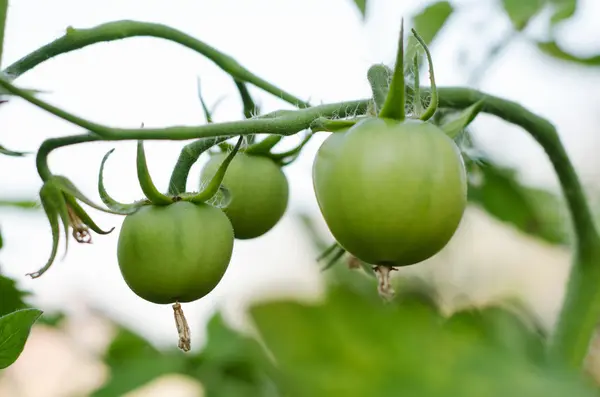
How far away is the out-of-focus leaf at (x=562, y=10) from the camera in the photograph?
1.53 m

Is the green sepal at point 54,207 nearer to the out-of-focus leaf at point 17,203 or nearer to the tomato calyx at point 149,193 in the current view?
the tomato calyx at point 149,193

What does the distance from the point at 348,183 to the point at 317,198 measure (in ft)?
0.17

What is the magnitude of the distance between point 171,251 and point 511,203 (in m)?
0.91

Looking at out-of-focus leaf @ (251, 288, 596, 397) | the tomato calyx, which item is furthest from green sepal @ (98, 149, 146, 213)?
out-of-focus leaf @ (251, 288, 596, 397)

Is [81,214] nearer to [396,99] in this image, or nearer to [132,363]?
[396,99]

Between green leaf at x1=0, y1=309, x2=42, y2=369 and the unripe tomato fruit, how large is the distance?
0.97 ft

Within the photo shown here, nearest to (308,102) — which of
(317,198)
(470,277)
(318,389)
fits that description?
(317,198)

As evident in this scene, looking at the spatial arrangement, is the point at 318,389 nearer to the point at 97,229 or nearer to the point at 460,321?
the point at 97,229

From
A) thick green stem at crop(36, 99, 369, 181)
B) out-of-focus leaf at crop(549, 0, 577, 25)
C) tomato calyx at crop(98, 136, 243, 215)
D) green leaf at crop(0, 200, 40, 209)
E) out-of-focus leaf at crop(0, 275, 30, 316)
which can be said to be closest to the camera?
thick green stem at crop(36, 99, 369, 181)

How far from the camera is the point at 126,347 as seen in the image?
1.70 m

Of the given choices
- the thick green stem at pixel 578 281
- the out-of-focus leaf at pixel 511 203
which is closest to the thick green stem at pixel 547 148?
the thick green stem at pixel 578 281

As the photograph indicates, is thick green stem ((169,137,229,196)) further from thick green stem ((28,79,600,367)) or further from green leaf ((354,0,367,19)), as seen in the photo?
green leaf ((354,0,367,19))

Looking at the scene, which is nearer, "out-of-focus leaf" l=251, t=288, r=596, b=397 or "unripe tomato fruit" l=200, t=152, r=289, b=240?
"out-of-focus leaf" l=251, t=288, r=596, b=397

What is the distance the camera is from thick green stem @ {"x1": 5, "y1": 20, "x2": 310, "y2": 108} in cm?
84
